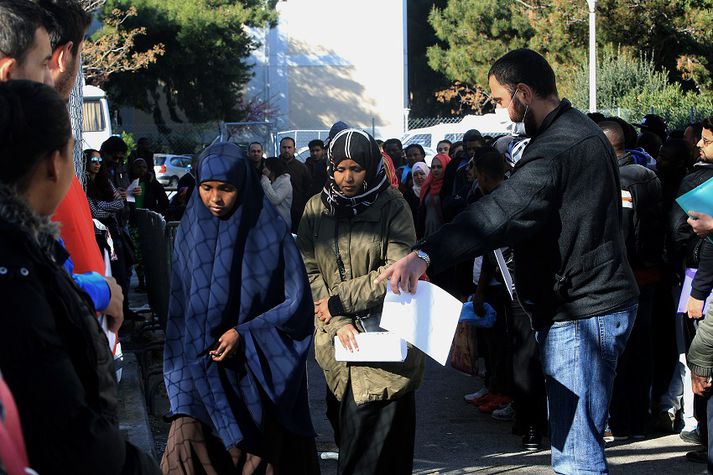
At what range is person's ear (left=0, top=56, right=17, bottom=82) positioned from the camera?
3037 mm

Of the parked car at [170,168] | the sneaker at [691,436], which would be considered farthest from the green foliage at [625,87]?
the sneaker at [691,436]

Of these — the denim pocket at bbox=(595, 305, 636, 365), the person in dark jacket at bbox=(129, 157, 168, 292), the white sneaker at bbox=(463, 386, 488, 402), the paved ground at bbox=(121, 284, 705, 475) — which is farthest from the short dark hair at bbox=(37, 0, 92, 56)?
the person in dark jacket at bbox=(129, 157, 168, 292)

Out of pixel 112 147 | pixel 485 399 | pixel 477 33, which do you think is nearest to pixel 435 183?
pixel 112 147

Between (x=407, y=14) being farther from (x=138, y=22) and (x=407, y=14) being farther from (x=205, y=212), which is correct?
(x=205, y=212)

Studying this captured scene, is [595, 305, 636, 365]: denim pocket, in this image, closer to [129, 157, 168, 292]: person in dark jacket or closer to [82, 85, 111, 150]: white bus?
[129, 157, 168, 292]: person in dark jacket

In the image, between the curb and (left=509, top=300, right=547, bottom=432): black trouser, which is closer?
the curb

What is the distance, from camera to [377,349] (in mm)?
4715

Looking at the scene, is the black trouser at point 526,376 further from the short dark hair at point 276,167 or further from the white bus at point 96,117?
the white bus at point 96,117

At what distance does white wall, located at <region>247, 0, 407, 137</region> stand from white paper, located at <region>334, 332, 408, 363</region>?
43.5 meters

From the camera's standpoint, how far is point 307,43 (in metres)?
49.2

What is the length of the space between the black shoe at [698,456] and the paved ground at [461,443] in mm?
36

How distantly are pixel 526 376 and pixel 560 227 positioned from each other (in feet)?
9.82

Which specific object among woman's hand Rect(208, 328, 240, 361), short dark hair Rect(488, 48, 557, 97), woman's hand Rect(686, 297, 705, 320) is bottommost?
woman's hand Rect(686, 297, 705, 320)

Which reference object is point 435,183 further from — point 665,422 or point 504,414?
point 665,422
